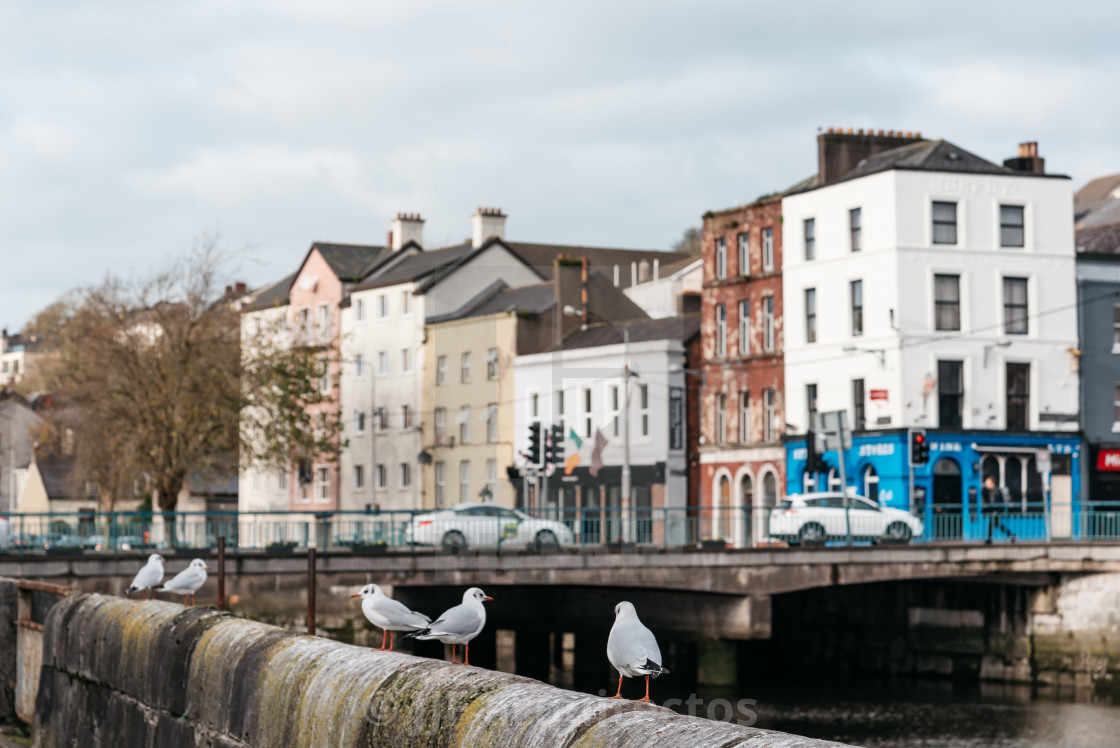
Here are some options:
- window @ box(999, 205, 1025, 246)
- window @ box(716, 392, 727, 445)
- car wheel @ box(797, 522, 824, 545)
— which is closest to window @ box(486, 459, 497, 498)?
window @ box(716, 392, 727, 445)

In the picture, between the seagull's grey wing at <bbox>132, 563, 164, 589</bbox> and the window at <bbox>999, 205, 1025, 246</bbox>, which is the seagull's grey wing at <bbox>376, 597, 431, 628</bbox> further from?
the window at <bbox>999, 205, 1025, 246</bbox>

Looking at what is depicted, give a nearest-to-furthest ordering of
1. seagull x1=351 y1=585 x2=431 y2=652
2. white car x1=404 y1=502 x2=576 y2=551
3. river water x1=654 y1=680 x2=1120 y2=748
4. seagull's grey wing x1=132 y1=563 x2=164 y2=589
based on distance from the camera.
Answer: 1. seagull x1=351 y1=585 x2=431 y2=652
2. seagull's grey wing x1=132 y1=563 x2=164 y2=589
3. river water x1=654 y1=680 x2=1120 y2=748
4. white car x1=404 y1=502 x2=576 y2=551

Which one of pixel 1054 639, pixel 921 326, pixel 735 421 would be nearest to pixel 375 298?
pixel 735 421

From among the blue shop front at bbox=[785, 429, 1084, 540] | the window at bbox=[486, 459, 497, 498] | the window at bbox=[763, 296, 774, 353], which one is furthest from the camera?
the window at bbox=[486, 459, 497, 498]

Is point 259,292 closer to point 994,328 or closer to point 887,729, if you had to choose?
point 994,328

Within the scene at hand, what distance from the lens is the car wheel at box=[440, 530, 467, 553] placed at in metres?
41.3

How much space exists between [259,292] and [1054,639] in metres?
73.9

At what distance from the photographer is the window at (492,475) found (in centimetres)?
7169

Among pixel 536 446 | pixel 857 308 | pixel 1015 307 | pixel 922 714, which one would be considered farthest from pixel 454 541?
pixel 1015 307

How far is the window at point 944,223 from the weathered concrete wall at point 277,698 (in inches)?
1801

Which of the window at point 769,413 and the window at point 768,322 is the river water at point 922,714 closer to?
the window at point 769,413

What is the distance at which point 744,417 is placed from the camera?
63.6 m

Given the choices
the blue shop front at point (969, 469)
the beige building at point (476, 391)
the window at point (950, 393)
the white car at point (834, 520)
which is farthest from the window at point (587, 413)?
the white car at point (834, 520)

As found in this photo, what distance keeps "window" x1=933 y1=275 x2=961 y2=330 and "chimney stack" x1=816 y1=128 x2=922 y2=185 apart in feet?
18.5
